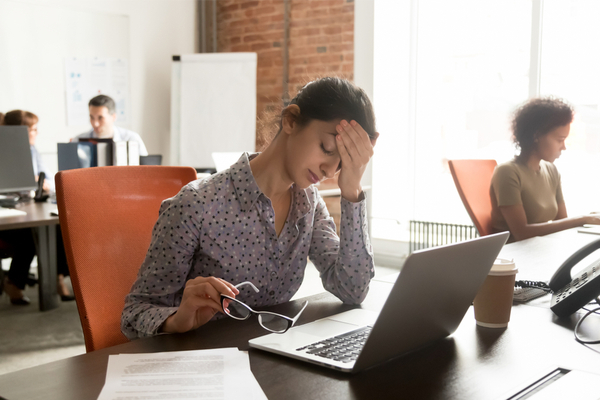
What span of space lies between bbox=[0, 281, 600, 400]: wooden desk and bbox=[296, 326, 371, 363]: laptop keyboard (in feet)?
0.12

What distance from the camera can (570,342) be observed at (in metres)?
0.95

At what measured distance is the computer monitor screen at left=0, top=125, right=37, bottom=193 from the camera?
3246 mm

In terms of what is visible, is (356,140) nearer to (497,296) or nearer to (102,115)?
(497,296)

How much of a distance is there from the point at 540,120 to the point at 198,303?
2226mm

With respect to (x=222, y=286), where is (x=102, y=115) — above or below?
above

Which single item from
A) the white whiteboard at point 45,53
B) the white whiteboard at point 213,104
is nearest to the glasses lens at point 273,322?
the white whiteboard at point 45,53

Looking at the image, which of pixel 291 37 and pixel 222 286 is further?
pixel 291 37

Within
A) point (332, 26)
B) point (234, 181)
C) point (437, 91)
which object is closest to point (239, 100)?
point (332, 26)

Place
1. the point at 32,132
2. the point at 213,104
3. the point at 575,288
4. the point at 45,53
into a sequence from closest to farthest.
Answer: the point at 575,288, the point at 32,132, the point at 45,53, the point at 213,104

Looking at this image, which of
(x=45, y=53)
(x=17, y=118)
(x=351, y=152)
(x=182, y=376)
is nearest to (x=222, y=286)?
(x=182, y=376)

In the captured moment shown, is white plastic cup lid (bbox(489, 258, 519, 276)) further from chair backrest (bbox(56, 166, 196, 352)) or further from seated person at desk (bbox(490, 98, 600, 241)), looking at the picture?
seated person at desk (bbox(490, 98, 600, 241))

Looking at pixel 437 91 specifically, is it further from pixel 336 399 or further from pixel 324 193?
pixel 336 399

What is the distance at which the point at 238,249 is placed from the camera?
1.20 metres

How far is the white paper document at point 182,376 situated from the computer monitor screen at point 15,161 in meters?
2.78
